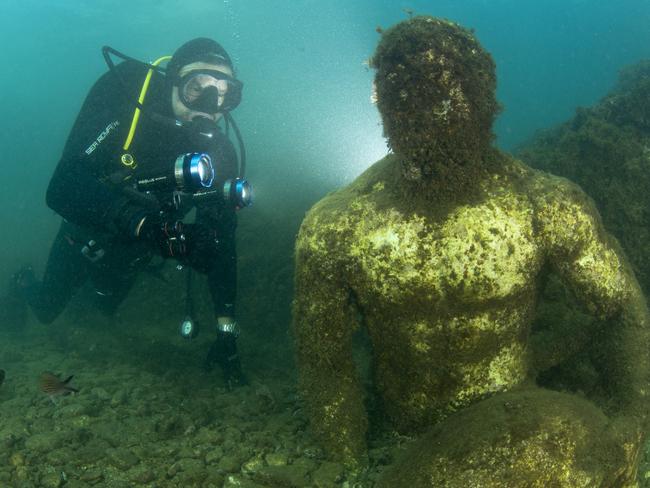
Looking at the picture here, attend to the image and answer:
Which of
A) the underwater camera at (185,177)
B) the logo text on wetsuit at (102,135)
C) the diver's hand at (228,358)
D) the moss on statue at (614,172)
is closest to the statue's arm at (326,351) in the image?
the underwater camera at (185,177)

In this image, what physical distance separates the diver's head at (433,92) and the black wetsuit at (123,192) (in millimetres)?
2117

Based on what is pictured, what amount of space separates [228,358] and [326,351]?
8.82ft

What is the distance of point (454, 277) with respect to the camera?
2379mm

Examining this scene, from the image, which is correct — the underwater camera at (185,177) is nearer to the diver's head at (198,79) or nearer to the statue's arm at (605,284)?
the diver's head at (198,79)

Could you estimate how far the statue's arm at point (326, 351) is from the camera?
269 cm

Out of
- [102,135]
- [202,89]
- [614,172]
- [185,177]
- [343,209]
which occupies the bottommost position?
[343,209]

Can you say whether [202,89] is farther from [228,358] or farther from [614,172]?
[614,172]

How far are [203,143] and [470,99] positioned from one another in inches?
181

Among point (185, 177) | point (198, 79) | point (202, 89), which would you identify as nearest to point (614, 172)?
point (185, 177)

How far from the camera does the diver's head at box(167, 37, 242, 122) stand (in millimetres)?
6238

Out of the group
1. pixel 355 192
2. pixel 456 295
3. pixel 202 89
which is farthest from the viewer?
pixel 202 89

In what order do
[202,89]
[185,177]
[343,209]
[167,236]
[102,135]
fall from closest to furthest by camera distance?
[343,209] < [167,236] < [185,177] < [102,135] < [202,89]

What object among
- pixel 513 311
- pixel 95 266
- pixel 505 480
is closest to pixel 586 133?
pixel 513 311

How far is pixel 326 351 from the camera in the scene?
2.76m
